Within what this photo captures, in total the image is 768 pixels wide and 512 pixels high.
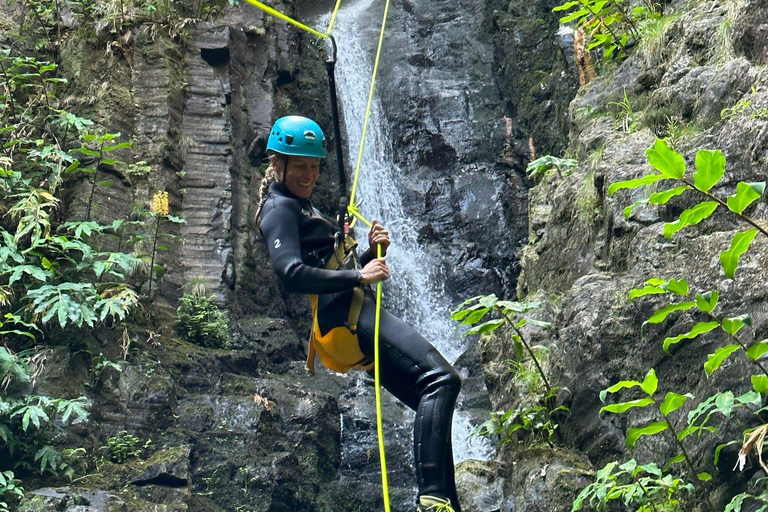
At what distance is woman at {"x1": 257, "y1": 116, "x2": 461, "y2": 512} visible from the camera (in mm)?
3867

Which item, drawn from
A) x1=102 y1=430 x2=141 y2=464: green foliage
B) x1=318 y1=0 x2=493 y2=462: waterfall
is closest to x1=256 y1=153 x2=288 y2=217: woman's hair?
x1=102 y1=430 x2=141 y2=464: green foliage

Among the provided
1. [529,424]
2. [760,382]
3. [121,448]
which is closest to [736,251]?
[760,382]

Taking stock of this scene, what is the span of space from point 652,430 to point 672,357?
0.80 metres

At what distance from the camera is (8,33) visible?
343 inches

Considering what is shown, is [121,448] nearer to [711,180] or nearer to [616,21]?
[616,21]

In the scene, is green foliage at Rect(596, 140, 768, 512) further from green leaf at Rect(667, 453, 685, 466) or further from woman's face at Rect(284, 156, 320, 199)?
woman's face at Rect(284, 156, 320, 199)

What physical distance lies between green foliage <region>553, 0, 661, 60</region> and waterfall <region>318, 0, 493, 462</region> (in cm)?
420

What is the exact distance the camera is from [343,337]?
414cm

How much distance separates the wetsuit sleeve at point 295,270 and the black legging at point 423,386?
244mm

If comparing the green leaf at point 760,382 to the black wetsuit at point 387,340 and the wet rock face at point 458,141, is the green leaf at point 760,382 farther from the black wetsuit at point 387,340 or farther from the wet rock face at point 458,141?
the wet rock face at point 458,141

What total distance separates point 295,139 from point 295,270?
2.32ft

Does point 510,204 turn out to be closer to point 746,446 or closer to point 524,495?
point 524,495

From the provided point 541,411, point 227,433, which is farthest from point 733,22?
point 227,433

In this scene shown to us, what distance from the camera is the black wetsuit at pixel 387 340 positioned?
3861mm
